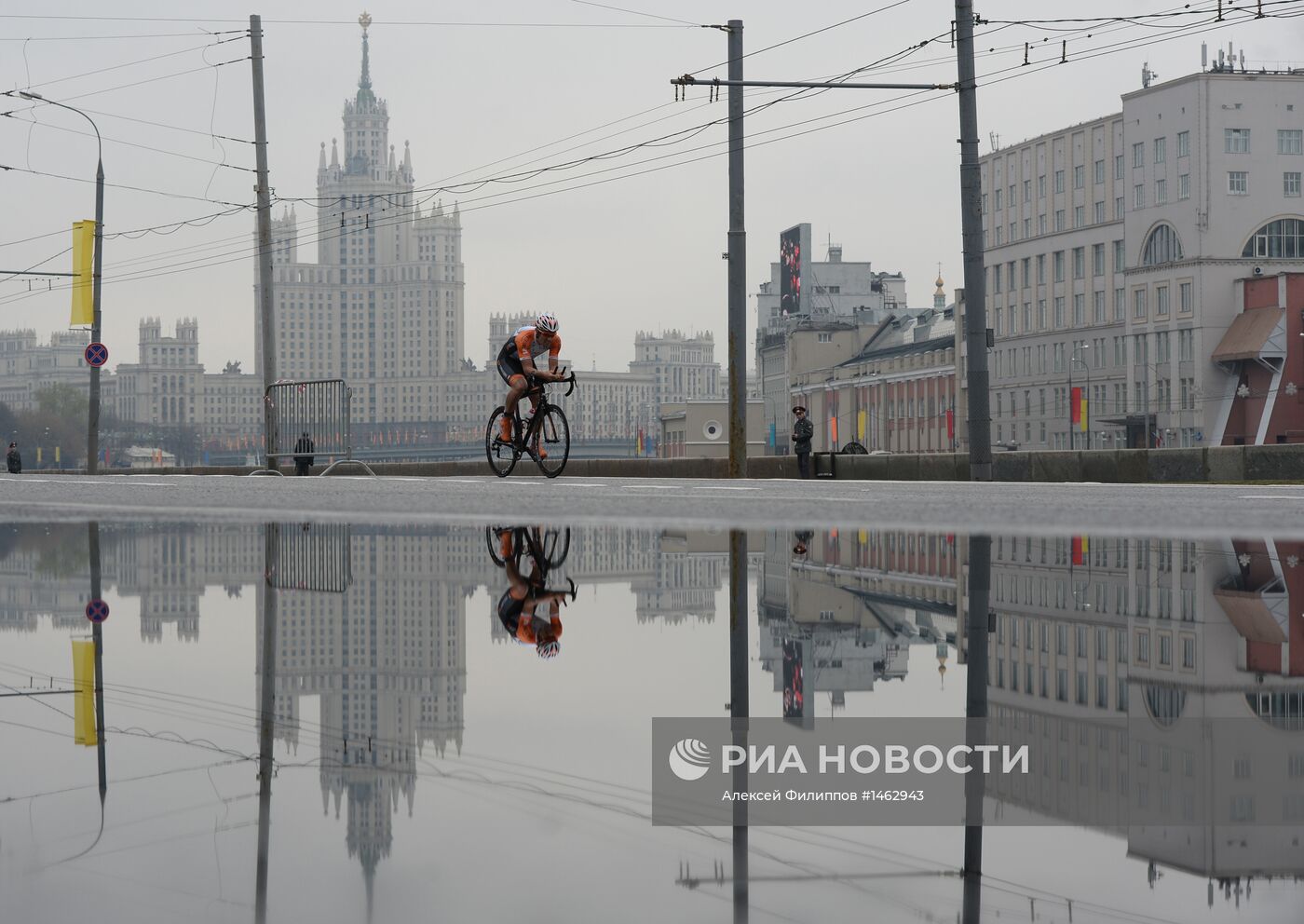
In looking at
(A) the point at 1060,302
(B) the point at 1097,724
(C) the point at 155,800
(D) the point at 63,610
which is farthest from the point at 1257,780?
(A) the point at 1060,302

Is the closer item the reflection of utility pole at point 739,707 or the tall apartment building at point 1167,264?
the reflection of utility pole at point 739,707

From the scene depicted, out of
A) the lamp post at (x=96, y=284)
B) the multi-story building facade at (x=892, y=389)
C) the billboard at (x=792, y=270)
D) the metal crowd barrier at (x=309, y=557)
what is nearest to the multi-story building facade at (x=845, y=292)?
the billboard at (x=792, y=270)

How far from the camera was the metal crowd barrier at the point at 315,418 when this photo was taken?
27.1 metres

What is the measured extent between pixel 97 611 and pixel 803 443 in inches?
997

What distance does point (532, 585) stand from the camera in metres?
5.27

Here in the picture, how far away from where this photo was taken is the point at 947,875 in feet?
6.17

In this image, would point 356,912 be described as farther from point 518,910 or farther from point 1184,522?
point 1184,522

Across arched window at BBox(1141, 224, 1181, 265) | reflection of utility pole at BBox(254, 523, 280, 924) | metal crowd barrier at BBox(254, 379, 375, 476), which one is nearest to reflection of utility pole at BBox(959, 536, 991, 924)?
reflection of utility pole at BBox(254, 523, 280, 924)

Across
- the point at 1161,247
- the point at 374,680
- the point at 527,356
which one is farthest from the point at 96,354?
the point at 1161,247

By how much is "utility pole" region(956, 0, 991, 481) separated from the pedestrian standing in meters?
5.15

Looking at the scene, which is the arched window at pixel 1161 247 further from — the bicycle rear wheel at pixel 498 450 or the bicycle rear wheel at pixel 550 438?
the bicycle rear wheel at pixel 550 438

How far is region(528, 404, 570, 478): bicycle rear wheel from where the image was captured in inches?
689

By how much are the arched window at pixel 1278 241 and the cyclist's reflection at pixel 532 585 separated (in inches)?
4099

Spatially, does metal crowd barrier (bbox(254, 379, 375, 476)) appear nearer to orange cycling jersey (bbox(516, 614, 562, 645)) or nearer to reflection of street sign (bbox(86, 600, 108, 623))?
reflection of street sign (bbox(86, 600, 108, 623))
